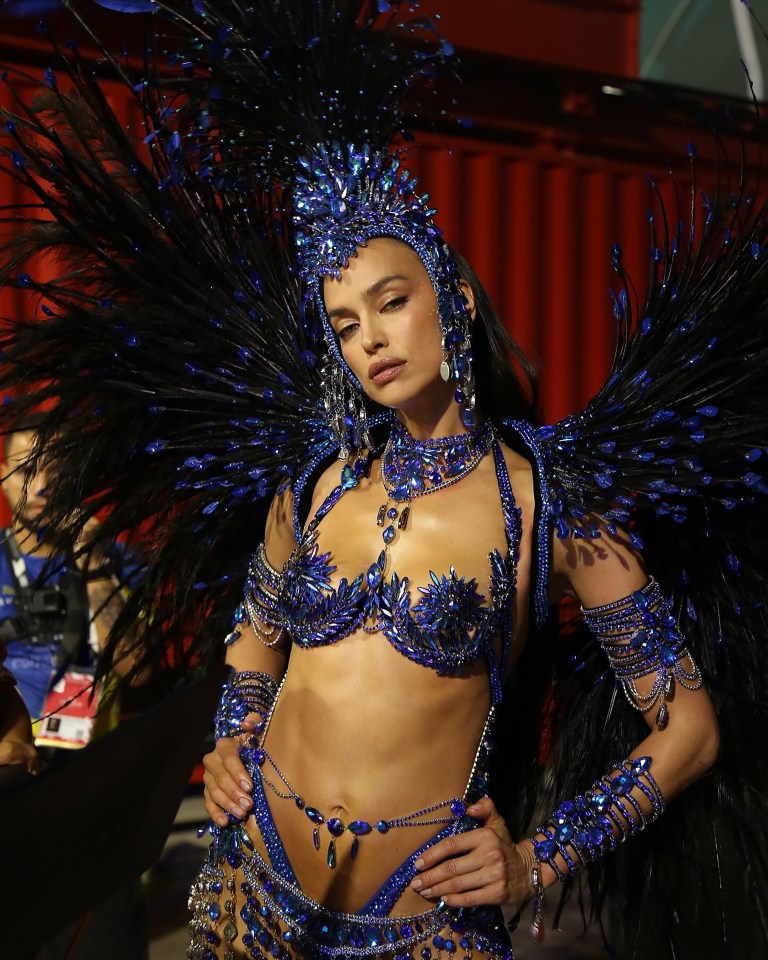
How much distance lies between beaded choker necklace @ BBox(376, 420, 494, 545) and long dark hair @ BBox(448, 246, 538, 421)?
0.18 meters

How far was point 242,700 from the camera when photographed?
200cm

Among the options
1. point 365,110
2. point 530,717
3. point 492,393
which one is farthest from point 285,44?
point 530,717

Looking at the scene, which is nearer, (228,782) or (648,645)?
(648,645)

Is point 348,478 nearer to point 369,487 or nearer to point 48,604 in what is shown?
point 369,487

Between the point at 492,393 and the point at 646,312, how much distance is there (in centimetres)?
33

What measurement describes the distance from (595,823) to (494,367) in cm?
85

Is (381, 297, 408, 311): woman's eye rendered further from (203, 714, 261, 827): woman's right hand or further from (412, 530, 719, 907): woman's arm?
(203, 714, 261, 827): woman's right hand

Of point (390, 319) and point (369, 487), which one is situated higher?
point (390, 319)

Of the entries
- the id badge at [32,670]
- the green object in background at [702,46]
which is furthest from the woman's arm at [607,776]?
the green object in background at [702,46]

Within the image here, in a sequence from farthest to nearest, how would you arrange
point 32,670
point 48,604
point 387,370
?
point 32,670 → point 48,604 → point 387,370

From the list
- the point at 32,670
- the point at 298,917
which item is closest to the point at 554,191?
the point at 32,670

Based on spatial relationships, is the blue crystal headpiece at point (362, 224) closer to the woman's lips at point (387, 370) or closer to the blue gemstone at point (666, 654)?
the woman's lips at point (387, 370)

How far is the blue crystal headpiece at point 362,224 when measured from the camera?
5.94 feet

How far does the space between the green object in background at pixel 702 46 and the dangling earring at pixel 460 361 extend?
3.40 metres
